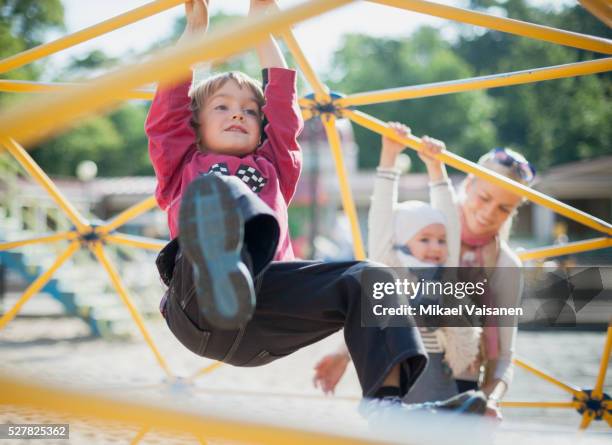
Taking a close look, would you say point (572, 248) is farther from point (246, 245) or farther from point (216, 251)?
point (216, 251)

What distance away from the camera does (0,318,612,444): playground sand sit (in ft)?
9.17

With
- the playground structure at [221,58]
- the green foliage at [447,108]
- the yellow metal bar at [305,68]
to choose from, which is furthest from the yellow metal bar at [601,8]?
the green foliage at [447,108]

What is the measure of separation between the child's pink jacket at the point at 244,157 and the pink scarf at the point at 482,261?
38.6 inches

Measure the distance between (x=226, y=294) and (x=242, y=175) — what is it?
68 cm

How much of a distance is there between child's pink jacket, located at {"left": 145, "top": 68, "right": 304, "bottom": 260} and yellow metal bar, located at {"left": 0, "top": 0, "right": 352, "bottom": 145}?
2.51 ft

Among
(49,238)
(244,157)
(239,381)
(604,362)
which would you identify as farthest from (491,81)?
(239,381)

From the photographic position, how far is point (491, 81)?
9.14 feet

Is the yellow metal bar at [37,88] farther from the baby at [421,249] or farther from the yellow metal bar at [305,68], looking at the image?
the baby at [421,249]

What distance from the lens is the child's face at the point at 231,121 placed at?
2100mm

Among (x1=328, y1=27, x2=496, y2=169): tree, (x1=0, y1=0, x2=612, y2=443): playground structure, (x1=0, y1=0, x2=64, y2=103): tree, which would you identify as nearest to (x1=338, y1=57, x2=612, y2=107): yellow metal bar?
(x1=0, y1=0, x2=612, y2=443): playground structure

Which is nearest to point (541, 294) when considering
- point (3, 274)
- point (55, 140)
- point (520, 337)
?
point (520, 337)

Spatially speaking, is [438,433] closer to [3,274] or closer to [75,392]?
[75,392]

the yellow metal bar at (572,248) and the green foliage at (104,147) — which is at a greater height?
the green foliage at (104,147)

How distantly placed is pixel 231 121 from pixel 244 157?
4.6 inches
